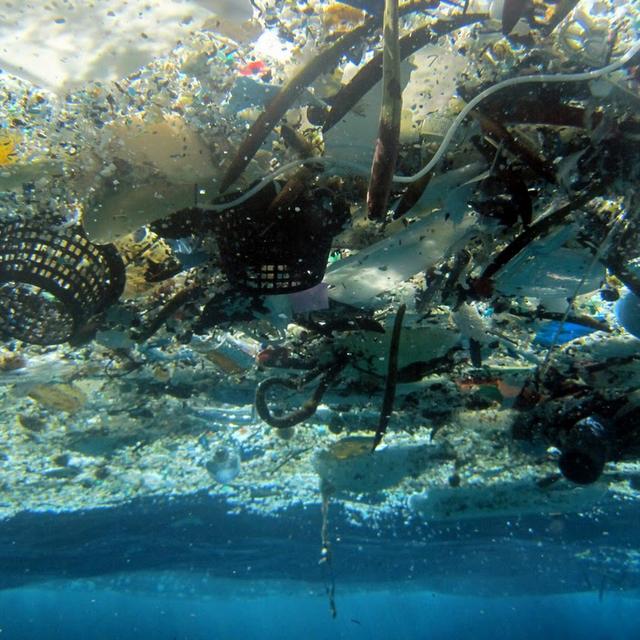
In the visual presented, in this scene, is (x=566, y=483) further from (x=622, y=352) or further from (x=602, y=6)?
(x=602, y=6)

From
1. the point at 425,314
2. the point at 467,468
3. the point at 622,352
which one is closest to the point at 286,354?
the point at 425,314

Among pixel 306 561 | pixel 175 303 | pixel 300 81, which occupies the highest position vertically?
pixel 300 81

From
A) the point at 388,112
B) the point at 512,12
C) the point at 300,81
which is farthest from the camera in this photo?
the point at 300,81

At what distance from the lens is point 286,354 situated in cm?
509

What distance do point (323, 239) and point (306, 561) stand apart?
72.0 ft

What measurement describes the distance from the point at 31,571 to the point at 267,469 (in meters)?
19.6

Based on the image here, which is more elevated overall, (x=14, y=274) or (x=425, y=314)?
(x=425, y=314)

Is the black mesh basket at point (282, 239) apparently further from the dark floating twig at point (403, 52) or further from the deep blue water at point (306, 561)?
the deep blue water at point (306, 561)

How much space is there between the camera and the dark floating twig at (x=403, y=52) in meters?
2.45

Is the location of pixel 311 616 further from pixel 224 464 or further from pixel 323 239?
pixel 323 239

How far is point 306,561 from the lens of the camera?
2122 centimetres

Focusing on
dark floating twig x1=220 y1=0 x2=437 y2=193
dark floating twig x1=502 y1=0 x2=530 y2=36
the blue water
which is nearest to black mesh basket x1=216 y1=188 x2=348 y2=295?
dark floating twig x1=220 y1=0 x2=437 y2=193

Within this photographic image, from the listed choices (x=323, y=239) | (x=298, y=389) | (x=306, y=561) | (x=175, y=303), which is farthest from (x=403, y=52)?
(x=306, y=561)

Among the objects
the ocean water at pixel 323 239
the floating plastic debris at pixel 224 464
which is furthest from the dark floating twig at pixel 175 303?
the floating plastic debris at pixel 224 464
